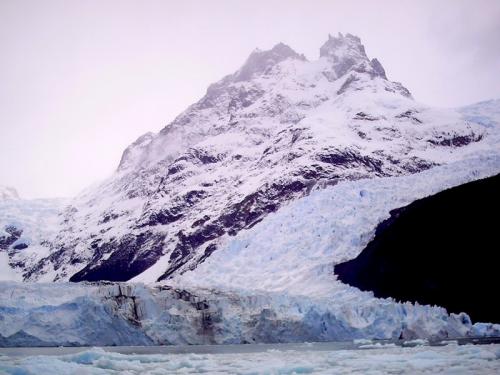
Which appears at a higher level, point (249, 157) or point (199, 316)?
point (249, 157)

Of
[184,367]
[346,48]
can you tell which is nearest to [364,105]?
[346,48]

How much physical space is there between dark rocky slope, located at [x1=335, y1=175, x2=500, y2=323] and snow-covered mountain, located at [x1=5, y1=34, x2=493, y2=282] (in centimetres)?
4752

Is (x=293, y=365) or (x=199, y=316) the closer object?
(x=293, y=365)

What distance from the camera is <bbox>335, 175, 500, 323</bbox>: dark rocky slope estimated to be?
109 feet

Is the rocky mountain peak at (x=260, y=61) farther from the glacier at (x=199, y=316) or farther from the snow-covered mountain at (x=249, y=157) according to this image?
the glacier at (x=199, y=316)

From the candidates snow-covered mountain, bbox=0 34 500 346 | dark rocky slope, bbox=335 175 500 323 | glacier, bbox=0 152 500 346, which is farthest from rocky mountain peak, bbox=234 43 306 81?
glacier, bbox=0 152 500 346

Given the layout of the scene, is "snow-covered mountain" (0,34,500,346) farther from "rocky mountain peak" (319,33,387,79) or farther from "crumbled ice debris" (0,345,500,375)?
"crumbled ice debris" (0,345,500,375)

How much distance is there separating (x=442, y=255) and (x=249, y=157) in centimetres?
9185

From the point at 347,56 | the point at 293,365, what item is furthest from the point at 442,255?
the point at 347,56

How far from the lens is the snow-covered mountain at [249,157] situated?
3871 inches

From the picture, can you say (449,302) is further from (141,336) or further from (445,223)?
(141,336)

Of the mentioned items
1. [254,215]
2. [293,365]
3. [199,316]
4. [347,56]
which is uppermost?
[347,56]

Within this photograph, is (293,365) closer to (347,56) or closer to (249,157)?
(249,157)

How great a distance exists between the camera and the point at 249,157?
4995 inches
